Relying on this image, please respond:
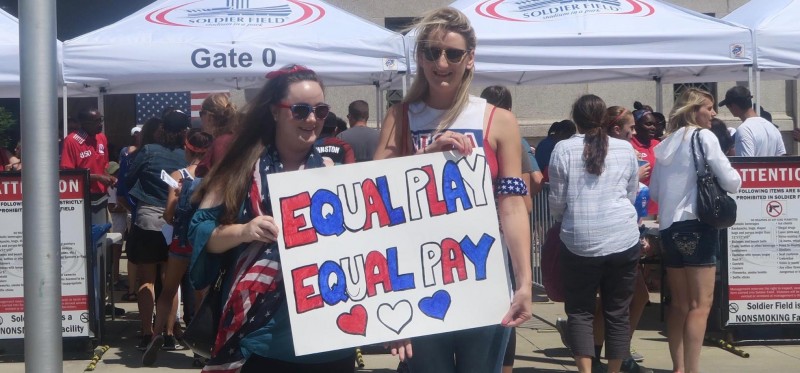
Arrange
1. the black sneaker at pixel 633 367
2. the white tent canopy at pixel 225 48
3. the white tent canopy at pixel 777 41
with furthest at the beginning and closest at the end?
the white tent canopy at pixel 777 41
the white tent canopy at pixel 225 48
the black sneaker at pixel 633 367

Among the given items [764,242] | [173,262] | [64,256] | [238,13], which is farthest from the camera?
[238,13]

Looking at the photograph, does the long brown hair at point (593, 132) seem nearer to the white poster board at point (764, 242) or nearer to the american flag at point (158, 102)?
the white poster board at point (764, 242)

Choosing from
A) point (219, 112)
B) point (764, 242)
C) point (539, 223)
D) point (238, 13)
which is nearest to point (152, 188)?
point (219, 112)

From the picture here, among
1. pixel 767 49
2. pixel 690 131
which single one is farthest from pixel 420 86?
pixel 767 49

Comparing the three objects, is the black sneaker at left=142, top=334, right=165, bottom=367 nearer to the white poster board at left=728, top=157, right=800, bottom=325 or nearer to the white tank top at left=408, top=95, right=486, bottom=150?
the white poster board at left=728, top=157, right=800, bottom=325

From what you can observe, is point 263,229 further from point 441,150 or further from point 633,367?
point 633,367

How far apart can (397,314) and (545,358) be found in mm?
4600

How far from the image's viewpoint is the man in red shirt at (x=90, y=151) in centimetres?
1044

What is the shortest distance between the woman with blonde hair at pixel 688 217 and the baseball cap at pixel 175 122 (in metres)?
3.40

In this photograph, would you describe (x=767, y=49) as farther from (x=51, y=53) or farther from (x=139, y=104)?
(x=139, y=104)

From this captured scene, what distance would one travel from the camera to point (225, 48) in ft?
27.8

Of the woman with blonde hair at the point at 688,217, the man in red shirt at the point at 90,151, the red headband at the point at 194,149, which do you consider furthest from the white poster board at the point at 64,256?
the woman with blonde hair at the point at 688,217

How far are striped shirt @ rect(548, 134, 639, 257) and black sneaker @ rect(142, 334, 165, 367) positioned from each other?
297 centimetres

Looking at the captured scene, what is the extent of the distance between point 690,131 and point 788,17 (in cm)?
314
